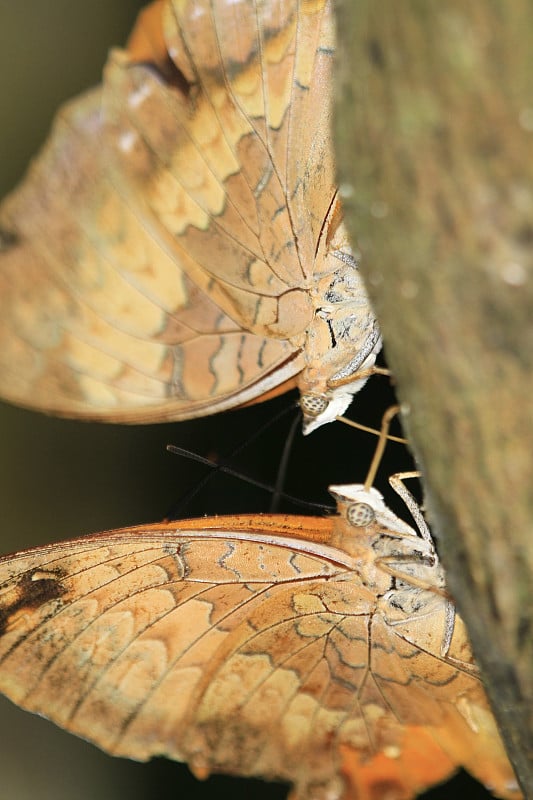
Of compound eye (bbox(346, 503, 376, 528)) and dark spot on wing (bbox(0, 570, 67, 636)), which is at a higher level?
compound eye (bbox(346, 503, 376, 528))

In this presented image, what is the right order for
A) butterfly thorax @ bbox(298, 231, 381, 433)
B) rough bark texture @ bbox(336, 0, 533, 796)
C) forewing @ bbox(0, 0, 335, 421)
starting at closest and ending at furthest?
rough bark texture @ bbox(336, 0, 533, 796)
forewing @ bbox(0, 0, 335, 421)
butterfly thorax @ bbox(298, 231, 381, 433)

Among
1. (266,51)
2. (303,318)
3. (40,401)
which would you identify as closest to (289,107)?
(266,51)

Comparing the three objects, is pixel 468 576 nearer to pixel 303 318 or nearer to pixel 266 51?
pixel 303 318

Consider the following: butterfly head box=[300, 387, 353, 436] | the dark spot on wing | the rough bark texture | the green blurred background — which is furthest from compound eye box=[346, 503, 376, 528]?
the green blurred background

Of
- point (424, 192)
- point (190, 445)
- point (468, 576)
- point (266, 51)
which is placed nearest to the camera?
point (424, 192)

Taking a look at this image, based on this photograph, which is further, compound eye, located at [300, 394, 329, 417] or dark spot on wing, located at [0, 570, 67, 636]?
compound eye, located at [300, 394, 329, 417]

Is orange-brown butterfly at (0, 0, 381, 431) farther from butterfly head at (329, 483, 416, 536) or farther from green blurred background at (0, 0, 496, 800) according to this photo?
green blurred background at (0, 0, 496, 800)
